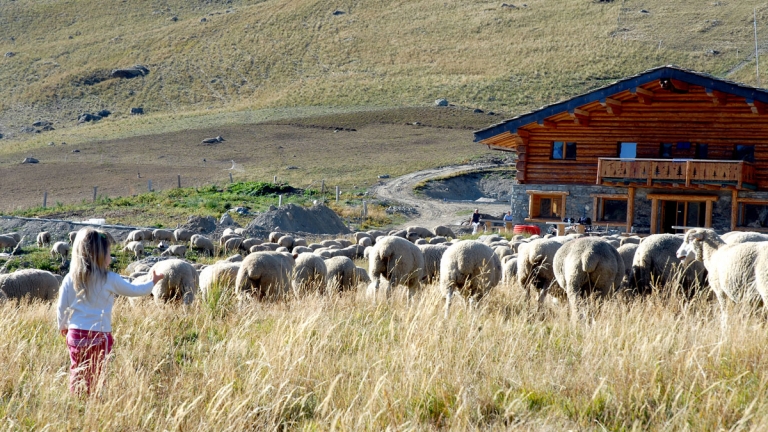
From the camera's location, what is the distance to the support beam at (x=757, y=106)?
30636mm

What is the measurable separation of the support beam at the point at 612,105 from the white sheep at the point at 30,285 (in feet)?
74.7

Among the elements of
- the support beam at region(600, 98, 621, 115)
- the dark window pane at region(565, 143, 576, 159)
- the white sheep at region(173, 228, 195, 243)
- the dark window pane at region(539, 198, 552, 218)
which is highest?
the support beam at region(600, 98, 621, 115)

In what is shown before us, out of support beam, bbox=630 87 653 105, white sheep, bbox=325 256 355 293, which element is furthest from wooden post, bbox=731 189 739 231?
white sheep, bbox=325 256 355 293

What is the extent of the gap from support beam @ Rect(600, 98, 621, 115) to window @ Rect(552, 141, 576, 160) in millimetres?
2450

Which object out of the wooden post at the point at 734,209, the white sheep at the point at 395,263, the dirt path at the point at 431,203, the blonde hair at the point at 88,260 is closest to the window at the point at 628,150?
the wooden post at the point at 734,209

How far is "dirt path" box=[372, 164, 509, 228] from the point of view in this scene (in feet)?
147

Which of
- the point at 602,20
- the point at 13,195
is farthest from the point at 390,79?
the point at 13,195

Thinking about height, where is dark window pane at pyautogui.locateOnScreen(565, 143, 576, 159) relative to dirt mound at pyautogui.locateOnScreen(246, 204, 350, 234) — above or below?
above

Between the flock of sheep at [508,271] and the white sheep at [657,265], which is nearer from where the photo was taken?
the flock of sheep at [508,271]

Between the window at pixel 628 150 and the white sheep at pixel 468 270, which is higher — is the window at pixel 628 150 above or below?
above

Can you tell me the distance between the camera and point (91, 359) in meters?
6.85

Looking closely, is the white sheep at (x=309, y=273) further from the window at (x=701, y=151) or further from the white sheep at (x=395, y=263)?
the window at (x=701, y=151)

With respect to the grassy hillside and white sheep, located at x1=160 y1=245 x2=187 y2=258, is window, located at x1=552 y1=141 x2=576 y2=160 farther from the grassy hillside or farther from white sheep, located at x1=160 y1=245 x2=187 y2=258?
the grassy hillside

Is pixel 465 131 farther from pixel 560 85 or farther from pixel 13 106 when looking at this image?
pixel 13 106
